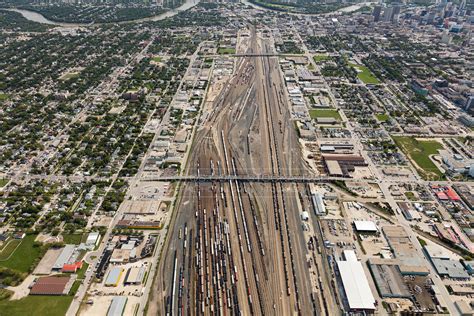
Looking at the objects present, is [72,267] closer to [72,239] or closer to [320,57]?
[72,239]

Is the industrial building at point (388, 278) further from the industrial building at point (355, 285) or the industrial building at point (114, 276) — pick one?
the industrial building at point (114, 276)

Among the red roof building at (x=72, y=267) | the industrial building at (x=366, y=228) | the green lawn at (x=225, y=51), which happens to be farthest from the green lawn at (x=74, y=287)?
the green lawn at (x=225, y=51)

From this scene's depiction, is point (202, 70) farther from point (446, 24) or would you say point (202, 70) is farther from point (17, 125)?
point (446, 24)

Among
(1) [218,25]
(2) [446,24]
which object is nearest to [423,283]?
(1) [218,25]

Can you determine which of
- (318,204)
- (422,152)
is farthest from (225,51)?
(318,204)

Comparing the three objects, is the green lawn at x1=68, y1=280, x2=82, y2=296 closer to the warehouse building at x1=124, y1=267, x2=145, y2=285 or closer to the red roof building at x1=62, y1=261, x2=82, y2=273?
the red roof building at x1=62, y1=261, x2=82, y2=273

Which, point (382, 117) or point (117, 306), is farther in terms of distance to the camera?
point (382, 117)
